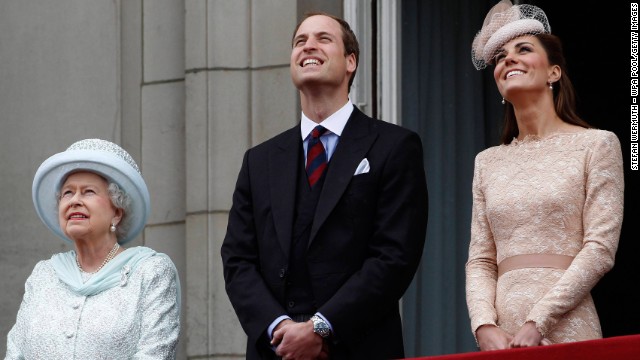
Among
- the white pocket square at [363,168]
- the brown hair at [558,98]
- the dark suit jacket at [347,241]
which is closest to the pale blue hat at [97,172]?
the dark suit jacket at [347,241]

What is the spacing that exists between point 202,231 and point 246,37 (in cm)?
104

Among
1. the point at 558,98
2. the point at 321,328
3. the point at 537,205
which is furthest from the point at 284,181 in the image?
the point at 558,98

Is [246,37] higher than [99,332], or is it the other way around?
[246,37]

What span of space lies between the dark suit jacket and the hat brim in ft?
1.39

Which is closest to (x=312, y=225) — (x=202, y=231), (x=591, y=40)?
(x=202, y=231)

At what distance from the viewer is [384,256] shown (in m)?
6.63

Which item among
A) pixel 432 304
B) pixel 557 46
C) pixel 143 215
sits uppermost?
pixel 557 46

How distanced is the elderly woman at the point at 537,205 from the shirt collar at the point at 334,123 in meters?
0.57

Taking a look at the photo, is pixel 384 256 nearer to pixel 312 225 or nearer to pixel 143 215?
pixel 312 225

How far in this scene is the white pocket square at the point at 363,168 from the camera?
6.80 m

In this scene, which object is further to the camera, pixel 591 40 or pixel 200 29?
pixel 591 40

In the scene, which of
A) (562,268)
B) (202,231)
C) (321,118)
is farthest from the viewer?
(202,231)

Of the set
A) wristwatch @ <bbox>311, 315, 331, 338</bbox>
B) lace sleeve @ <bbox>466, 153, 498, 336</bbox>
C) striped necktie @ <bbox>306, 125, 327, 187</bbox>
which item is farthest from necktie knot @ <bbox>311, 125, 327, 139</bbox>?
wristwatch @ <bbox>311, 315, 331, 338</bbox>

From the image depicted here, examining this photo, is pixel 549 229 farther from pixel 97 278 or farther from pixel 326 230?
pixel 97 278
